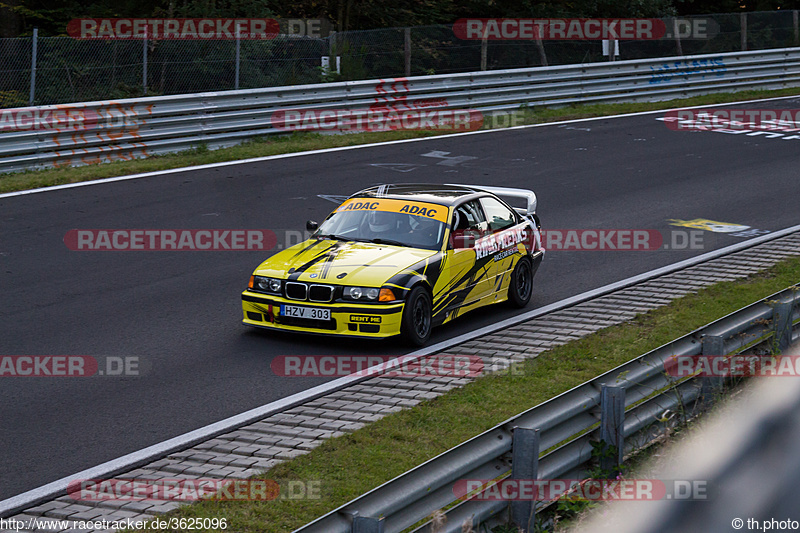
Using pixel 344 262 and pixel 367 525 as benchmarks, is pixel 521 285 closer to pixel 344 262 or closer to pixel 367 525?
pixel 344 262

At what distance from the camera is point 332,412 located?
7.37 meters

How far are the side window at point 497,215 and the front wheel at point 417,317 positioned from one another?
5.68 feet

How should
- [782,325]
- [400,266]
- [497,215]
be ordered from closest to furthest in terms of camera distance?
1. [782,325]
2. [400,266]
3. [497,215]

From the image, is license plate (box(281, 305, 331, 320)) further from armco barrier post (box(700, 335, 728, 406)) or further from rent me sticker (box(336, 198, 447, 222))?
armco barrier post (box(700, 335, 728, 406))

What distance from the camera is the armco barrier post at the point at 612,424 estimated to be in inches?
224

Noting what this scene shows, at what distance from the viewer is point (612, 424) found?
226 inches

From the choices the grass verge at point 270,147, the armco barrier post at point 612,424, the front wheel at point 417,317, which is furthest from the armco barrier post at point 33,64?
the armco barrier post at point 612,424

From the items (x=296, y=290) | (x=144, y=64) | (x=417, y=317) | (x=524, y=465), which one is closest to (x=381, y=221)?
(x=417, y=317)

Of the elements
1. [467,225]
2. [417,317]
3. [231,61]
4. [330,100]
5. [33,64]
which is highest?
[231,61]

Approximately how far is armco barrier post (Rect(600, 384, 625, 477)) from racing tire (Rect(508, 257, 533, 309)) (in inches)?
198

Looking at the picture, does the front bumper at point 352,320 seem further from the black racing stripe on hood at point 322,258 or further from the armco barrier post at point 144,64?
the armco barrier post at point 144,64

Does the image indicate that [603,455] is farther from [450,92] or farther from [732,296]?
[450,92]

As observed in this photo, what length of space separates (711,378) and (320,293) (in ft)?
12.5

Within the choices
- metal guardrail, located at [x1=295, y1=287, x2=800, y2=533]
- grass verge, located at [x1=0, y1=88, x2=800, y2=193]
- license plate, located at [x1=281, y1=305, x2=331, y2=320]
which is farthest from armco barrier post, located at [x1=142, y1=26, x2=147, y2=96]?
metal guardrail, located at [x1=295, y1=287, x2=800, y2=533]
